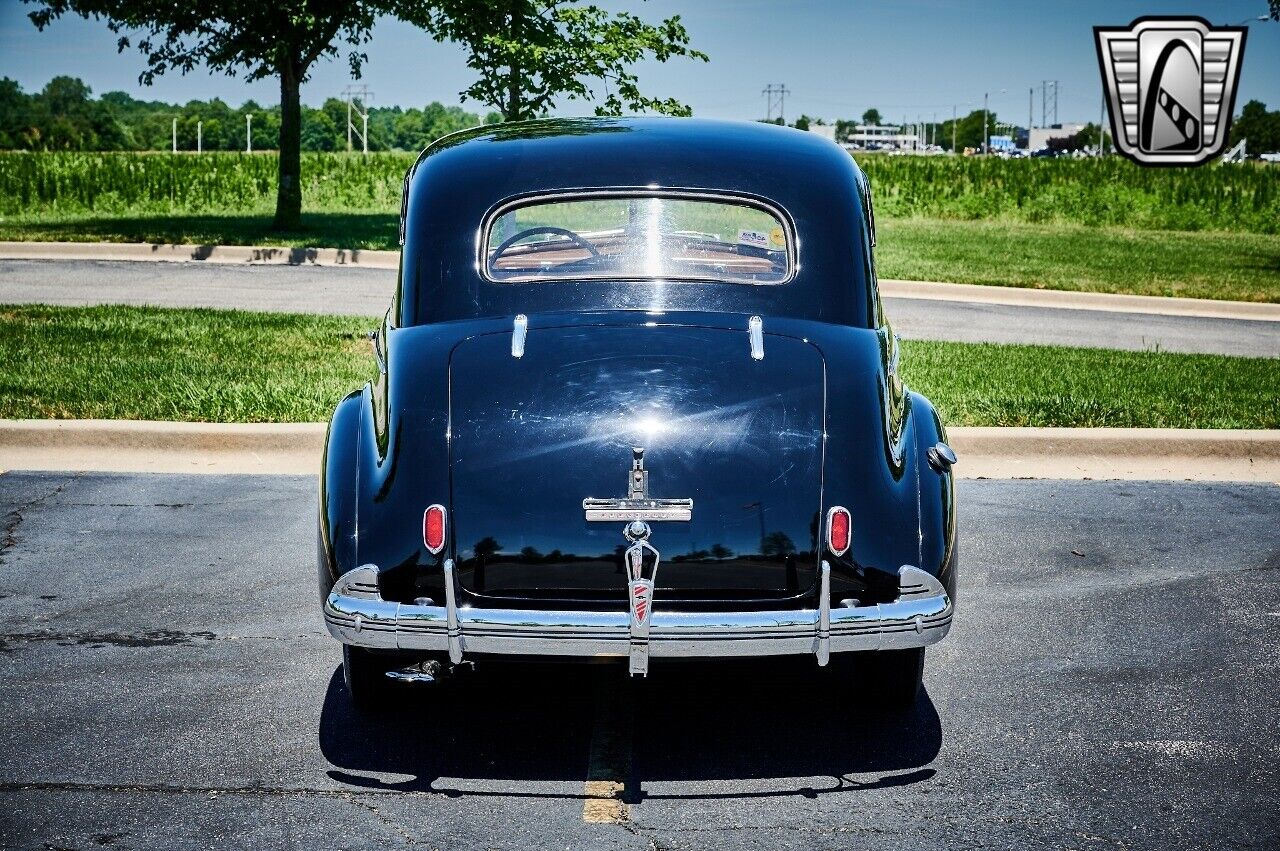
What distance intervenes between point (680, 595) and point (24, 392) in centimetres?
640

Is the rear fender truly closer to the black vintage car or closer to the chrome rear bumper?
the black vintage car

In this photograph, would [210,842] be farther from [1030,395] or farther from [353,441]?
[1030,395]

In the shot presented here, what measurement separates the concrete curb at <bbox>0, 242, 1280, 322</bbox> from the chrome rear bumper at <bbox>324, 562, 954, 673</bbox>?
12346 millimetres

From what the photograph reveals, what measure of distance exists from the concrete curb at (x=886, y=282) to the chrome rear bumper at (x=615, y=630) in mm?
12346

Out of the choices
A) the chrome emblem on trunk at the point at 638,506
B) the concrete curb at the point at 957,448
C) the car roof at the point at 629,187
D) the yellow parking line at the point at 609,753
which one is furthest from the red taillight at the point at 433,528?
the concrete curb at the point at 957,448

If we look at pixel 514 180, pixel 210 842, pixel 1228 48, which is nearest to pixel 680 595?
pixel 210 842

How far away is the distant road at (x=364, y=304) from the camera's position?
13.0m

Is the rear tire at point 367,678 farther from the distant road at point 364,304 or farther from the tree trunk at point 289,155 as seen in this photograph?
the tree trunk at point 289,155

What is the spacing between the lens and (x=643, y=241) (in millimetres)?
4820

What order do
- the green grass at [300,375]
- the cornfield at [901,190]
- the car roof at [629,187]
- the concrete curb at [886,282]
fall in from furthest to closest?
1. the cornfield at [901,190]
2. the concrete curb at [886,282]
3. the green grass at [300,375]
4. the car roof at [629,187]

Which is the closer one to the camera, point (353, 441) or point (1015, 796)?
point (1015, 796)

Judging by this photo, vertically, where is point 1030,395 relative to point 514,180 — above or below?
below

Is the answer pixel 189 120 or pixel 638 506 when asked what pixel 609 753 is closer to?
pixel 638 506

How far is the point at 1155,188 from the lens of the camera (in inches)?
1352
